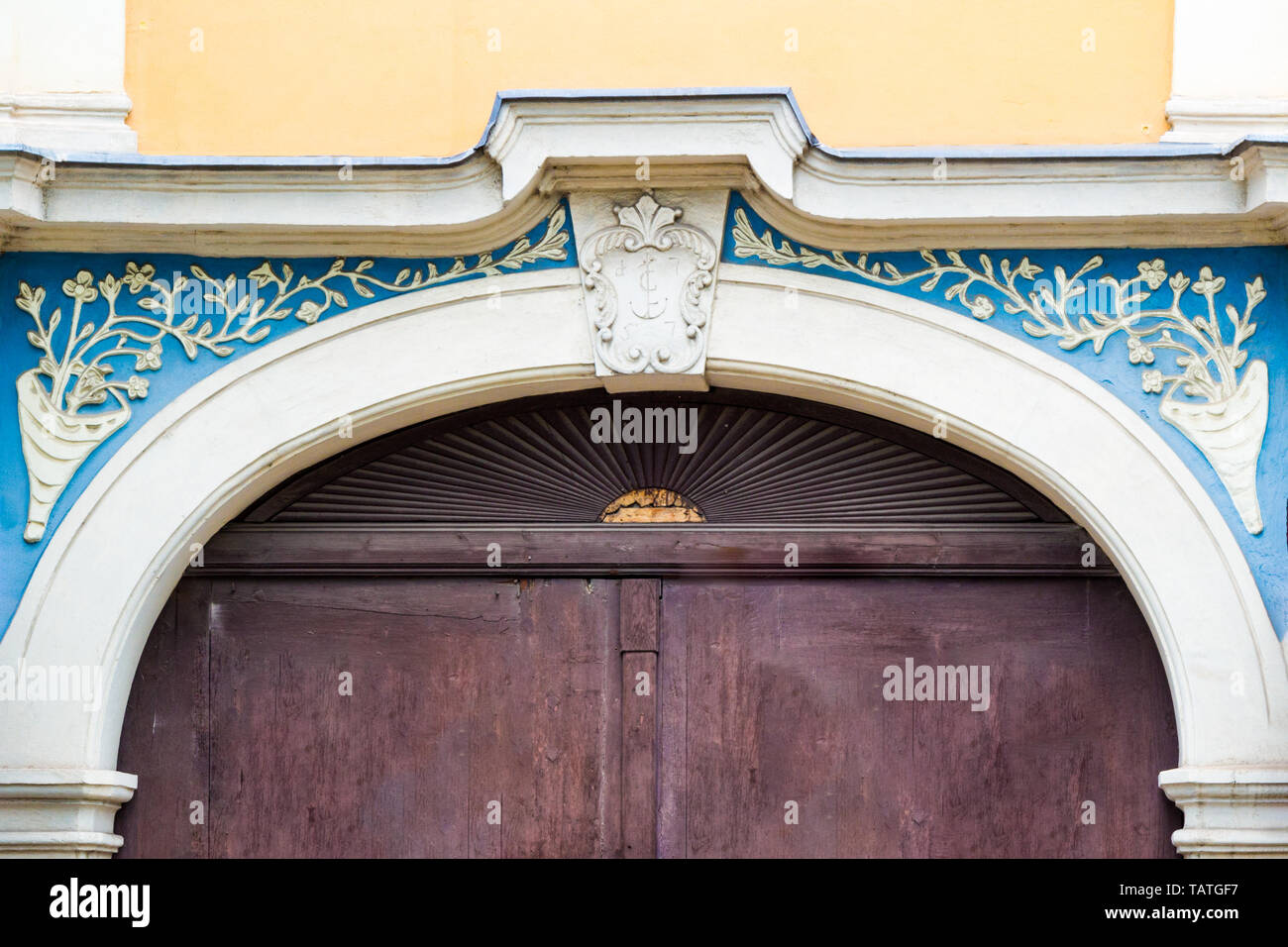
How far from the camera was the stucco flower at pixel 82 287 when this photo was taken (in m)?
4.76

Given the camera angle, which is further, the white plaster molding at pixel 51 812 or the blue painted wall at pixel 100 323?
the blue painted wall at pixel 100 323

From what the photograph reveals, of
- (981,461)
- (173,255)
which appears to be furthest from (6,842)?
(981,461)

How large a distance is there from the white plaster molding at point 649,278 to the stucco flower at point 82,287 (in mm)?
1274

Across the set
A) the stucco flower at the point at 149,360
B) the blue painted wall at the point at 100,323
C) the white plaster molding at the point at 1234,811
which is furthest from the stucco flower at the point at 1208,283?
the stucco flower at the point at 149,360

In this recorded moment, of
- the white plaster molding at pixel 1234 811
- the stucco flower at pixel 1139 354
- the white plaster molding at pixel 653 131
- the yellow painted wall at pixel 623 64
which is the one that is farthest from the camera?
the yellow painted wall at pixel 623 64

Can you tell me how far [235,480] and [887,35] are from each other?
2.07m

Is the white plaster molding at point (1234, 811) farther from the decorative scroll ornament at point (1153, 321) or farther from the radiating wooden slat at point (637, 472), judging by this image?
the radiating wooden slat at point (637, 472)

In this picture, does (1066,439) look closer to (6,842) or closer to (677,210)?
(677,210)

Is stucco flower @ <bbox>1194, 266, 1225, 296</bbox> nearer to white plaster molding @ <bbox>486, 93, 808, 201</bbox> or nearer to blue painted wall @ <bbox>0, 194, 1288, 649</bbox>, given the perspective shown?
blue painted wall @ <bbox>0, 194, 1288, 649</bbox>

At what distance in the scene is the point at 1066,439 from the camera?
457cm

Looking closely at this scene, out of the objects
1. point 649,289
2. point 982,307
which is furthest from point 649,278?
point 982,307

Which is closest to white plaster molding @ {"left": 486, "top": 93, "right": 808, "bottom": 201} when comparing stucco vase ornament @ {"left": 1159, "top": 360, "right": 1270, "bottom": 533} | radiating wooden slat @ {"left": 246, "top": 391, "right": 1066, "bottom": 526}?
radiating wooden slat @ {"left": 246, "top": 391, "right": 1066, "bottom": 526}

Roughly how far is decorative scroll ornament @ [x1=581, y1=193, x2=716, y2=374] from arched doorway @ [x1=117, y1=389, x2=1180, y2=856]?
31 centimetres

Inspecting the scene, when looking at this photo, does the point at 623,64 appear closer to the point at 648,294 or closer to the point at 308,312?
the point at 648,294
